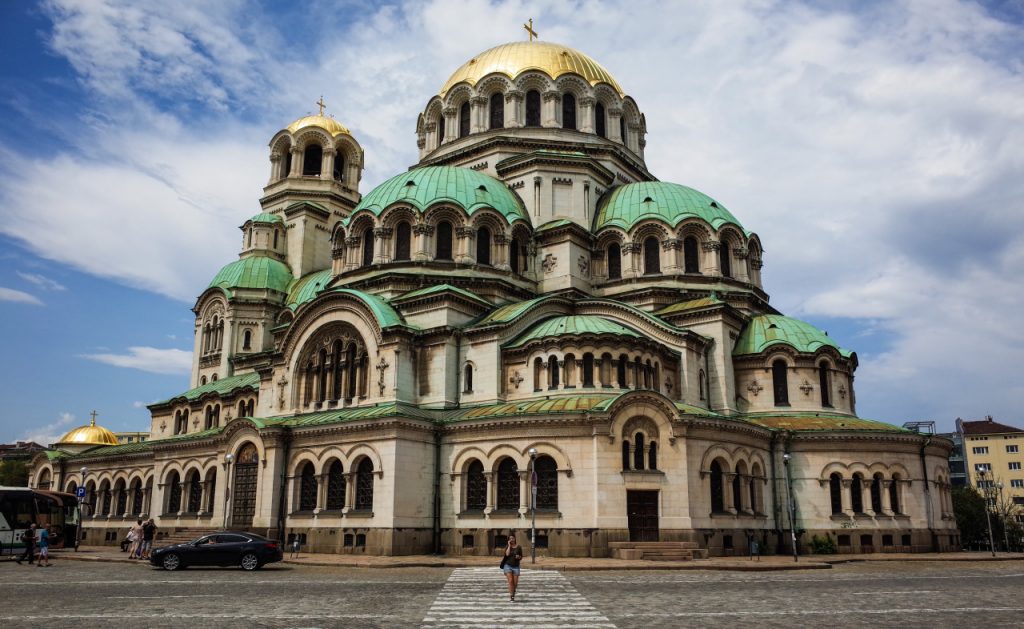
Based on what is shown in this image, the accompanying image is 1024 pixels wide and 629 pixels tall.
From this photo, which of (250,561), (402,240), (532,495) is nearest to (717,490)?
(532,495)

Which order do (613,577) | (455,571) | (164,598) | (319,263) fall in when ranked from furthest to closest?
(319,263) → (455,571) → (613,577) → (164,598)

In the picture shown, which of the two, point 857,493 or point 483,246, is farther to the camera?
point 483,246

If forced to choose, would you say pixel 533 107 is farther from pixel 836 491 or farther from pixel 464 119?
pixel 836 491

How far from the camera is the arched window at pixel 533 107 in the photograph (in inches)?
1989

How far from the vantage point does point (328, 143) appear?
197 feet

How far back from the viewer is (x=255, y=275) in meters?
54.5

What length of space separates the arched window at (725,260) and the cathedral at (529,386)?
0.14m

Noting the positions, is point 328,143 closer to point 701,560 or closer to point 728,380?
point 728,380

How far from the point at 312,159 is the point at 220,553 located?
130 feet

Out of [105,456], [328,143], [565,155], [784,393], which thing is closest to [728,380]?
[784,393]

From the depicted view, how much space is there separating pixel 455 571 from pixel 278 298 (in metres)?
31.7

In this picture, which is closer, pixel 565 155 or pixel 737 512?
pixel 737 512

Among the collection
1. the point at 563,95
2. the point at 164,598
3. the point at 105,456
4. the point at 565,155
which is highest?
the point at 563,95

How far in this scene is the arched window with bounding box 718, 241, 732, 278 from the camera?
4619cm
